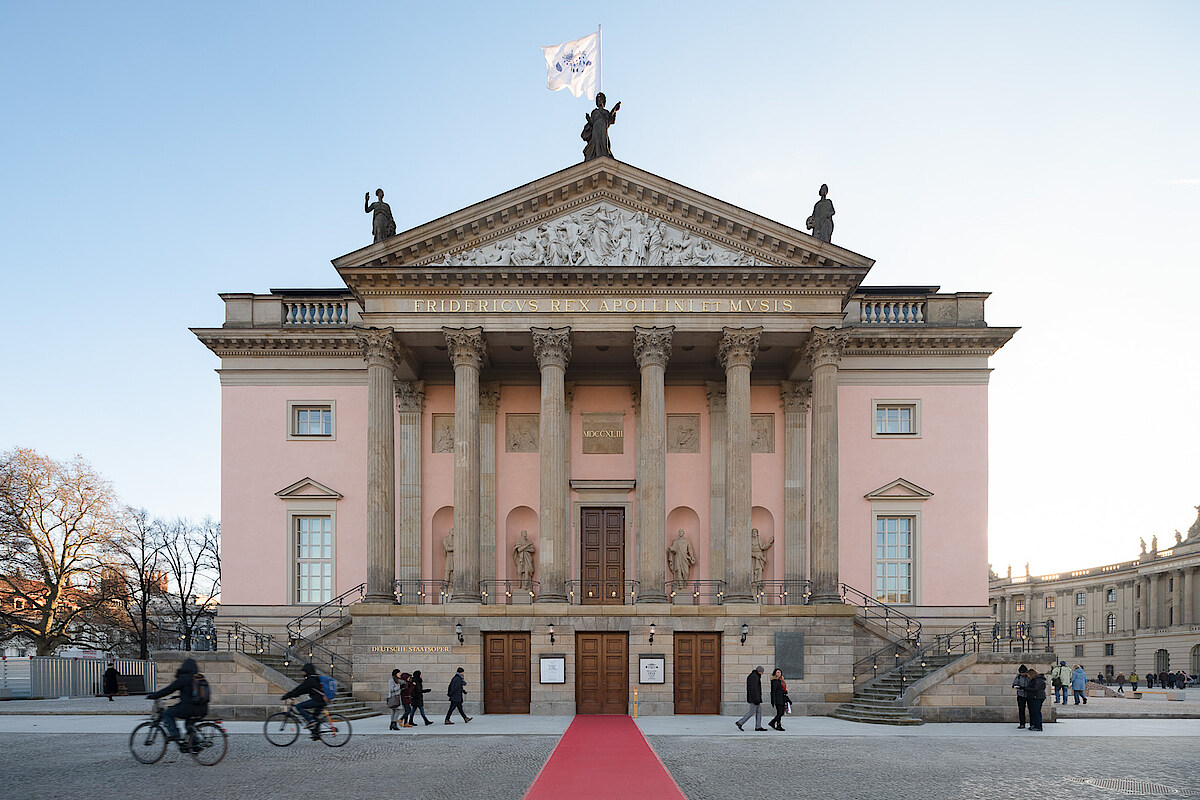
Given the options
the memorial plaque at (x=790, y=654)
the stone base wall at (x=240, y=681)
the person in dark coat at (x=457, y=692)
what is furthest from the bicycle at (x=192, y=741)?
the memorial plaque at (x=790, y=654)

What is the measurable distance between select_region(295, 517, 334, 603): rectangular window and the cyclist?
15.0 m

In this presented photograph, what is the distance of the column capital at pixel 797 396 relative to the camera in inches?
1385

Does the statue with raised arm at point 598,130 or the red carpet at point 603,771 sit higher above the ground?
the statue with raised arm at point 598,130

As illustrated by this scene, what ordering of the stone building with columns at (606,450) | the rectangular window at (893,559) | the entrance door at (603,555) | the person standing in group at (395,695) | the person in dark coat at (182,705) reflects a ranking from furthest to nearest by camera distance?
the rectangular window at (893,559)
the entrance door at (603,555)
the stone building with columns at (606,450)
the person standing in group at (395,695)
the person in dark coat at (182,705)

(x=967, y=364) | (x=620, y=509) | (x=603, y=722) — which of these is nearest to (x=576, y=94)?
(x=620, y=509)

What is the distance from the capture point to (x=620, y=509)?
35344 mm

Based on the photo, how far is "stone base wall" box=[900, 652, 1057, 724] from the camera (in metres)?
27.1

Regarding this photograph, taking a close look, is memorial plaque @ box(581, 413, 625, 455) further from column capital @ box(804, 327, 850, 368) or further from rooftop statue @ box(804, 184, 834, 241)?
rooftop statue @ box(804, 184, 834, 241)

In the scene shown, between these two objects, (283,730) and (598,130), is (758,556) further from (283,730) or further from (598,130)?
(283,730)

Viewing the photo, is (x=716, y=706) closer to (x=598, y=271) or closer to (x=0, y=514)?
(x=598, y=271)

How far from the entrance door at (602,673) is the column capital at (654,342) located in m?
8.64

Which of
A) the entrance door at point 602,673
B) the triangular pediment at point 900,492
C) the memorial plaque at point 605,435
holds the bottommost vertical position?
the entrance door at point 602,673

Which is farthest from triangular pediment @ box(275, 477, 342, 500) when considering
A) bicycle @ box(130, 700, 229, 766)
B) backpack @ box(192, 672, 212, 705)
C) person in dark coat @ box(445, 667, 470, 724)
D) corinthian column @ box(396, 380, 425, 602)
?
backpack @ box(192, 672, 212, 705)

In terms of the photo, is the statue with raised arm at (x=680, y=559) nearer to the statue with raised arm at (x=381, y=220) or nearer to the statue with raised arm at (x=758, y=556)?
the statue with raised arm at (x=758, y=556)
